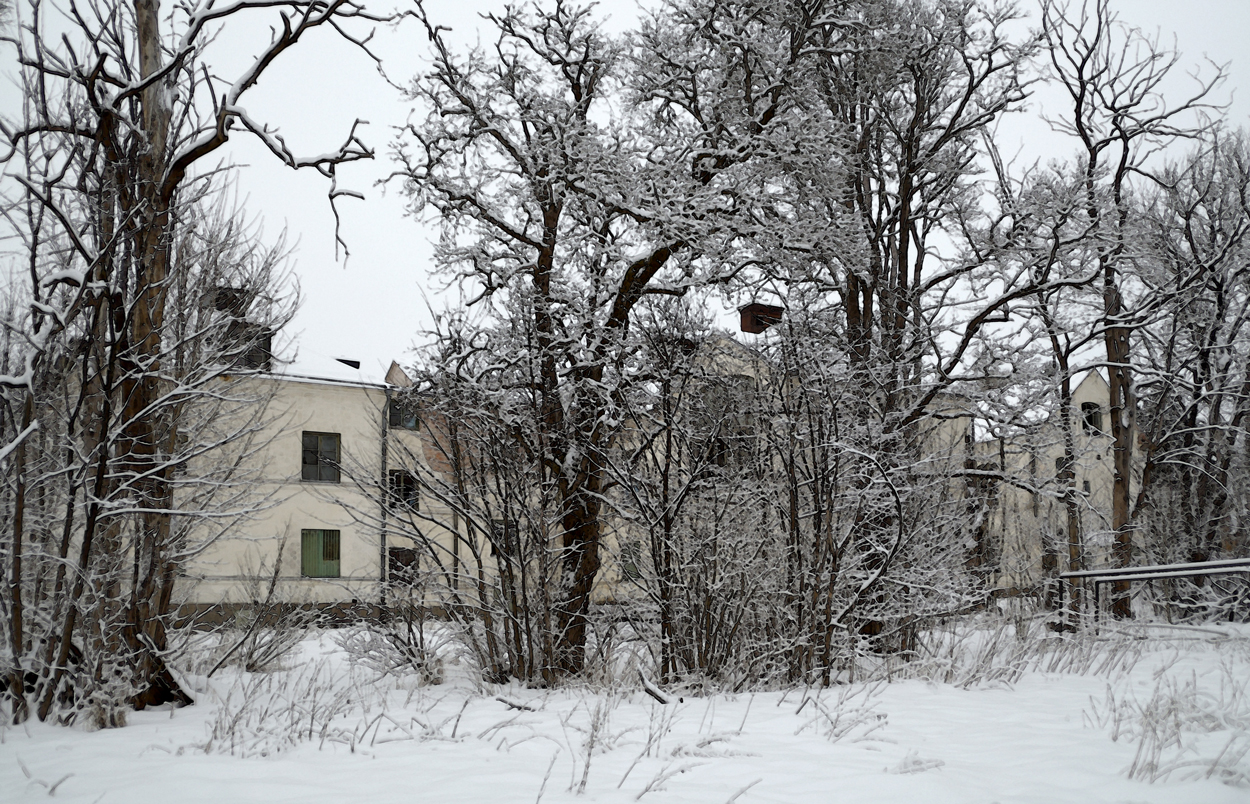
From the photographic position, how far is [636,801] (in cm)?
363

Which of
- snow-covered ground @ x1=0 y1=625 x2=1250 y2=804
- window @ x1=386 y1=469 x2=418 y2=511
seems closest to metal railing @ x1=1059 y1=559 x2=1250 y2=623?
snow-covered ground @ x1=0 y1=625 x2=1250 y2=804

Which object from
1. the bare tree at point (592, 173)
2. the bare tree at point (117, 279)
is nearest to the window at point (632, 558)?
the bare tree at point (592, 173)

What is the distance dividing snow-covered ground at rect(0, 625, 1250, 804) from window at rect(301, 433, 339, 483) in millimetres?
17710

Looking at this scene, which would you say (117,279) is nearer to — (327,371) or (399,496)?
(399,496)

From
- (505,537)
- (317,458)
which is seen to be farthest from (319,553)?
(505,537)

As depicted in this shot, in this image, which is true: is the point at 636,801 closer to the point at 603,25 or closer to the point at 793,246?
the point at 793,246

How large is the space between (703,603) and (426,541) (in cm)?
302

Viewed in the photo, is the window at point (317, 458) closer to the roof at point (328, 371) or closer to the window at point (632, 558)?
the roof at point (328, 371)

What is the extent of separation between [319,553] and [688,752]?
21.2 m

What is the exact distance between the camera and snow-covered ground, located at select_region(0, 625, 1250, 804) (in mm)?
3756

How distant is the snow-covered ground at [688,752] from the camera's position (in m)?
3.76

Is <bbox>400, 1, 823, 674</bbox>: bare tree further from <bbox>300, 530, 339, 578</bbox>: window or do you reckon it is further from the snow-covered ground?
<bbox>300, 530, 339, 578</bbox>: window

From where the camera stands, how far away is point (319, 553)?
77.6 ft

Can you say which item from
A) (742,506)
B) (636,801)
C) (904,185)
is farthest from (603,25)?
(636,801)
